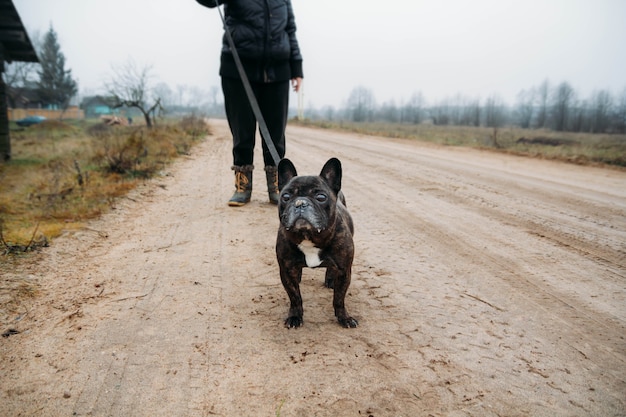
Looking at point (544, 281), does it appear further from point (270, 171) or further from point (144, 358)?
point (270, 171)

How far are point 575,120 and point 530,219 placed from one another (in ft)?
208

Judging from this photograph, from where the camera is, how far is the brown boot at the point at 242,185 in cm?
528

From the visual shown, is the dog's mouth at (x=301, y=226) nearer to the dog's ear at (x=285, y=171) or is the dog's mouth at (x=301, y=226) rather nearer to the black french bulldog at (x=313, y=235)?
the black french bulldog at (x=313, y=235)

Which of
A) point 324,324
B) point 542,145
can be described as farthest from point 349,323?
point 542,145

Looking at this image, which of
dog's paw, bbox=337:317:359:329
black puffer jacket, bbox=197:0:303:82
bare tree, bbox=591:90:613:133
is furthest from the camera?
bare tree, bbox=591:90:613:133

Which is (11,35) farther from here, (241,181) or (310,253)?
(310,253)

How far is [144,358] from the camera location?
222 cm

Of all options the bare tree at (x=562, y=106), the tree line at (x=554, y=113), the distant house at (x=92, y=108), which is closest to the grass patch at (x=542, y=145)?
the tree line at (x=554, y=113)

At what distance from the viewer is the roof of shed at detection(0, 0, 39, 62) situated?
12.9 metres

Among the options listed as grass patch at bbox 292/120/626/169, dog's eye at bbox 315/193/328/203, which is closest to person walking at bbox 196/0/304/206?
dog's eye at bbox 315/193/328/203

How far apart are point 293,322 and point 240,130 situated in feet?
10.5

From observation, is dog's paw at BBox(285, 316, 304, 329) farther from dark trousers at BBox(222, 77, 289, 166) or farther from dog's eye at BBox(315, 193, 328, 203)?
dark trousers at BBox(222, 77, 289, 166)

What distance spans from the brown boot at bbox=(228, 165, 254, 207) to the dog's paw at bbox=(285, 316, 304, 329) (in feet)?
9.63

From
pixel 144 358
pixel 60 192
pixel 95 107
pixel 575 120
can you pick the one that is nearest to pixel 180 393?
pixel 144 358
